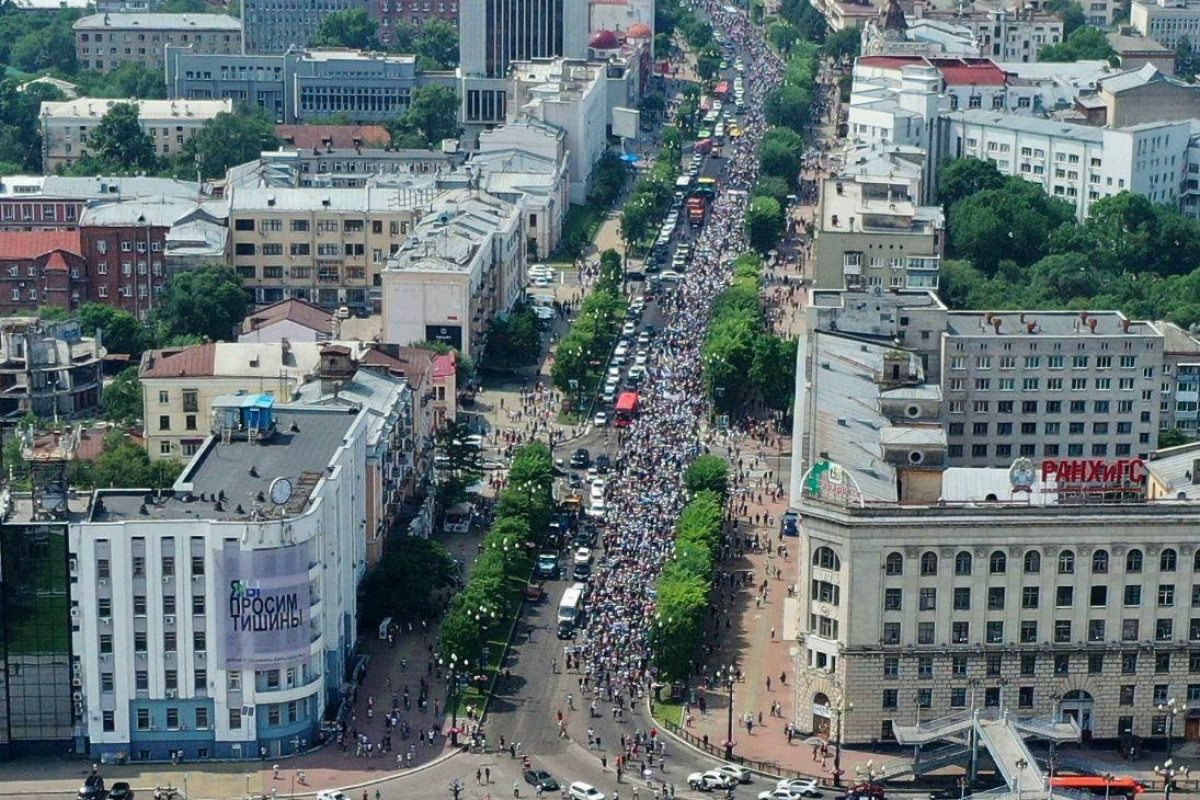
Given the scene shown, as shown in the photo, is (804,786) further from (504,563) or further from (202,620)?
(504,563)

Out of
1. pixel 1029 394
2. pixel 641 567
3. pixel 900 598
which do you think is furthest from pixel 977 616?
pixel 1029 394

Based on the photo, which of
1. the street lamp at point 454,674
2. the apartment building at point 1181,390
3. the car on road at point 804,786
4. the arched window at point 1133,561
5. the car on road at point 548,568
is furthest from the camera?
the apartment building at point 1181,390

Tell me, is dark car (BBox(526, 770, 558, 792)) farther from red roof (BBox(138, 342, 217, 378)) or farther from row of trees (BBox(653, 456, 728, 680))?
red roof (BBox(138, 342, 217, 378))

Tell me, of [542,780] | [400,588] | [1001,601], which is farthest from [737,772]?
[400,588]

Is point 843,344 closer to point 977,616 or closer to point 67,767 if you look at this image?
point 977,616

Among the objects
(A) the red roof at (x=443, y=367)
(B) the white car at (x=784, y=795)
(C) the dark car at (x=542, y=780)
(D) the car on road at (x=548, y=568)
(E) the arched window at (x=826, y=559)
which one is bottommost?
(C) the dark car at (x=542, y=780)

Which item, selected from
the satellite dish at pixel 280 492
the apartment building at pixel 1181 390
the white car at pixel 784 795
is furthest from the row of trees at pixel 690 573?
the apartment building at pixel 1181 390

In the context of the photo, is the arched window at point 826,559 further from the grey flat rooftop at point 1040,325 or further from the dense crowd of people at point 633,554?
the grey flat rooftop at point 1040,325
